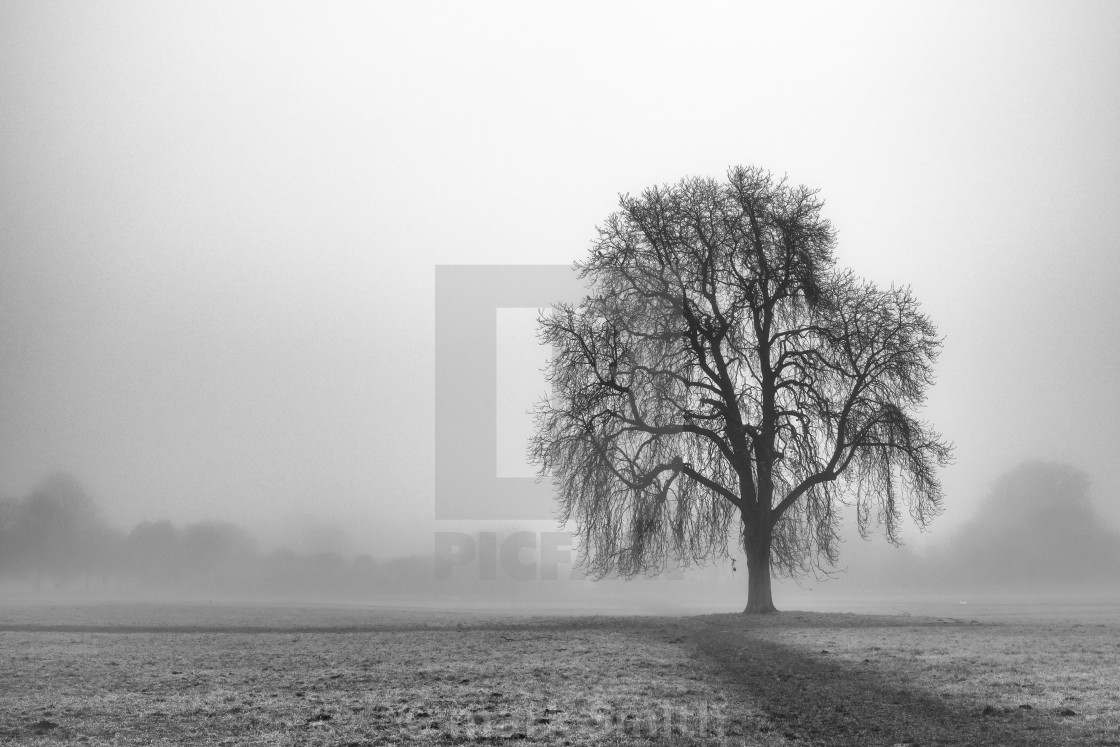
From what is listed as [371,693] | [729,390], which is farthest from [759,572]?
[371,693]

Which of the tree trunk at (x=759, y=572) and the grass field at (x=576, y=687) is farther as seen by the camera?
the tree trunk at (x=759, y=572)

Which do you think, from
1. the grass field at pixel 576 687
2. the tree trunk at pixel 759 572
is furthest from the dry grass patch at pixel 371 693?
the tree trunk at pixel 759 572

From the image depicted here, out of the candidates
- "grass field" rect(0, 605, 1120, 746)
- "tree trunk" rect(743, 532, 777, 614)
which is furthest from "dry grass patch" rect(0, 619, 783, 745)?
"tree trunk" rect(743, 532, 777, 614)

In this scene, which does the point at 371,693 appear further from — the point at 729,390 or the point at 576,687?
the point at 729,390

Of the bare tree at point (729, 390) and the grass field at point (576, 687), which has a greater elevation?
the bare tree at point (729, 390)

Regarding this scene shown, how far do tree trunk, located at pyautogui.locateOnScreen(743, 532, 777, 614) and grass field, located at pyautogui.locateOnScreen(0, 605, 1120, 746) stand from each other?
5.15 m

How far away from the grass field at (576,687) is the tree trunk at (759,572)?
5153mm

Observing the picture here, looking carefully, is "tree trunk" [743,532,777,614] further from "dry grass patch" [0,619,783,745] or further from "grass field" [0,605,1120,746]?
"dry grass patch" [0,619,783,745]

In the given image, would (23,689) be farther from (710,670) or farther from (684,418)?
(684,418)

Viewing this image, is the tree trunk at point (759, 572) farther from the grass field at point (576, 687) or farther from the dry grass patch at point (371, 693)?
the dry grass patch at point (371, 693)

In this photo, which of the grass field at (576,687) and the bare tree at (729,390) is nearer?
the grass field at (576,687)

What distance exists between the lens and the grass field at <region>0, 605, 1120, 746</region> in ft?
36.4

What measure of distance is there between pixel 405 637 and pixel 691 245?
16.4 m

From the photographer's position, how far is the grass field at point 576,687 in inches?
437
